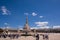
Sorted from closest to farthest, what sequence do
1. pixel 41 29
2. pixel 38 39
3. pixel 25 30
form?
pixel 38 39, pixel 25 30, pixel 41 29

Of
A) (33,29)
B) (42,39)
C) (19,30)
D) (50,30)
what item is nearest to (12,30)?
(19,30)

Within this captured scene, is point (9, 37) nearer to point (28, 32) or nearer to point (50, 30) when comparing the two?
point (28, 32)

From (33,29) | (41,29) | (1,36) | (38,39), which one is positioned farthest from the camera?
(41,29)

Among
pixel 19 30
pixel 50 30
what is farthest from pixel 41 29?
pixel 19 30

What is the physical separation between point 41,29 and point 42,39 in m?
8.34

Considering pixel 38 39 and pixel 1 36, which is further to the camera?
pixel 1 36

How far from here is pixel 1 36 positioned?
13375mm

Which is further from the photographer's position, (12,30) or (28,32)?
(12,30)

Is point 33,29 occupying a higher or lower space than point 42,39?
higher

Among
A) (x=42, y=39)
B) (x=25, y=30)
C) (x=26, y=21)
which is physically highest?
(x=26, y=21)

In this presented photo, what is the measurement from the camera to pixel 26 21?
1820 cm

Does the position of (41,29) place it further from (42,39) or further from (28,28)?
(42,39)

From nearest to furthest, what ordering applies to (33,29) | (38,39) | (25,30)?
(38,39)
(25,30)
(33,29)

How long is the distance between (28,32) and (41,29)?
3633 mm
